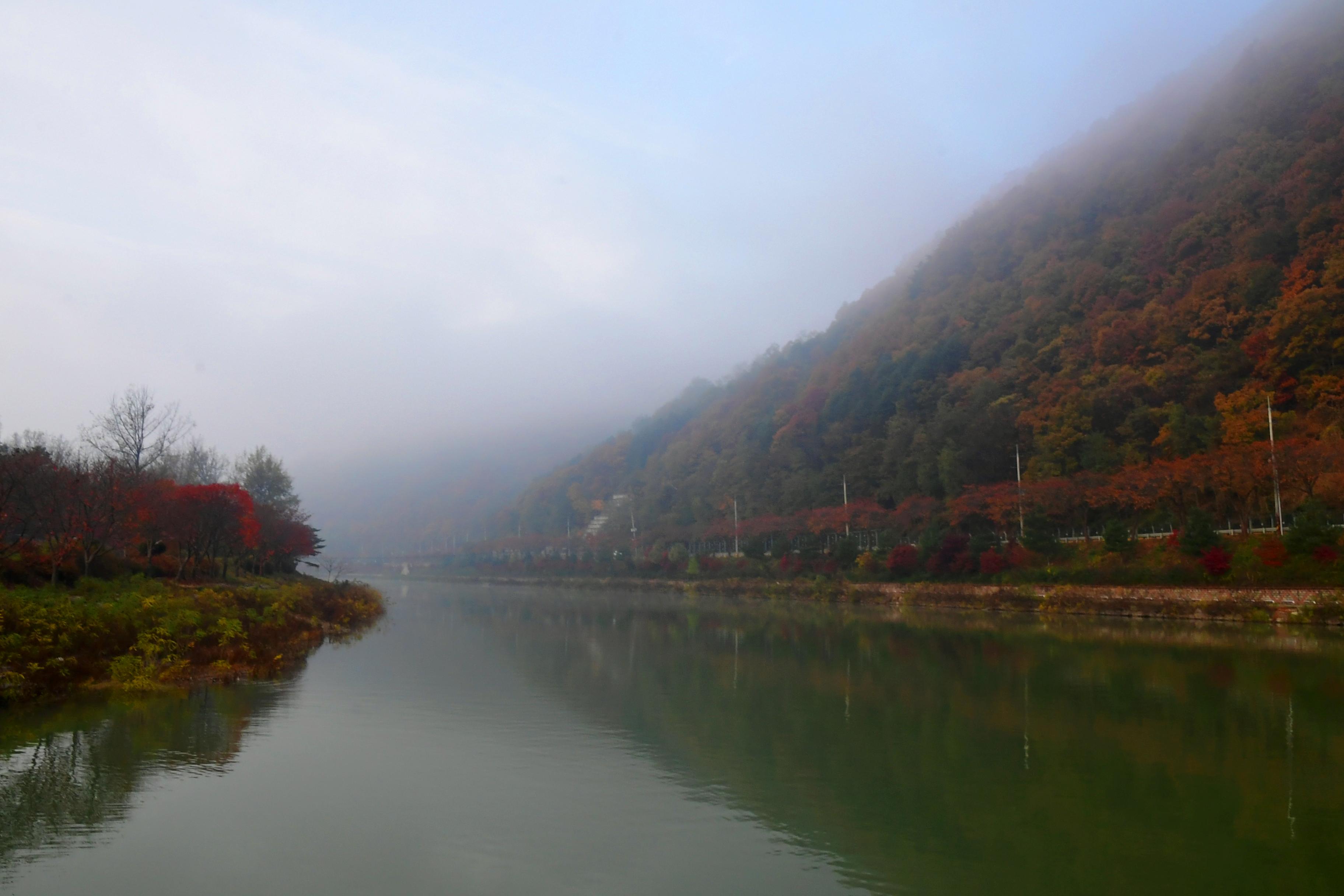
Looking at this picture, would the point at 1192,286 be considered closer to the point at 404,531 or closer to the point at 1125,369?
the point at 1125,369

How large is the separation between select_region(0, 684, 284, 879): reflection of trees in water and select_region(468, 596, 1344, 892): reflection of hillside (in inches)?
219

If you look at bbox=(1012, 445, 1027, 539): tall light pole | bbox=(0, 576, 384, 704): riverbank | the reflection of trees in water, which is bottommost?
the reflection of trees in water

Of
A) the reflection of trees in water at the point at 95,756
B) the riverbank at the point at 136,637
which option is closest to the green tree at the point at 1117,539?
the riverbank at the point at 136,637

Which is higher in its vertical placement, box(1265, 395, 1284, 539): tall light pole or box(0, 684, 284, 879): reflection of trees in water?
box(1265, 395, 1284, 539): tall light pole

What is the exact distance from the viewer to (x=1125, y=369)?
45.3 metres

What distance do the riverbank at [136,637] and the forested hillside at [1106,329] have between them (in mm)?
36261

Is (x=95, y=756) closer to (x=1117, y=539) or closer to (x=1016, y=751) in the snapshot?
Answer: (x=1016, y=751)

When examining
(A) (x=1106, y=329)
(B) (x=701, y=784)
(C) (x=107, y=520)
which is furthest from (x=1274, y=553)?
(C) (x=107, y=520)

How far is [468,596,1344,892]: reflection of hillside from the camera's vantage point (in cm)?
734

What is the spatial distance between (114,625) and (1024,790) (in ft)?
47.8

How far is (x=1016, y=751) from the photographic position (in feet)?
36.6

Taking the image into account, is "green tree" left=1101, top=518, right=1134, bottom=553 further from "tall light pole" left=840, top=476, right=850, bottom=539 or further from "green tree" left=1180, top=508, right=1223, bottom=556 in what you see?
"tall light pole" left=840, top=476, right=850, bottom=539

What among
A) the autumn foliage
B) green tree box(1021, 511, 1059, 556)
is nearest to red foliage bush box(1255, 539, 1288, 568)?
green tree box(1021, 511, 1059, 556)

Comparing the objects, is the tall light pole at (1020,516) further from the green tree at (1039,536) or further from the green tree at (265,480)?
the green tree at (265,480)
